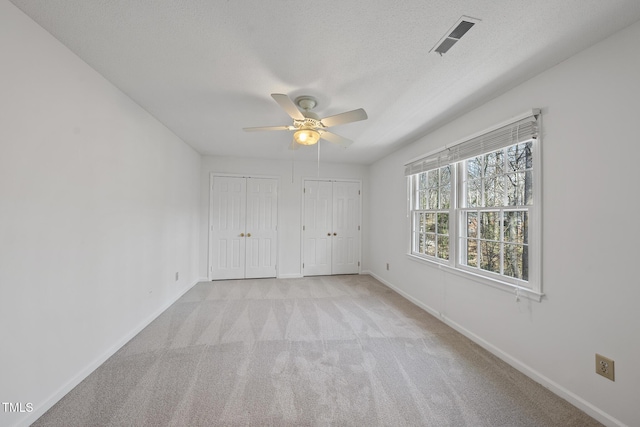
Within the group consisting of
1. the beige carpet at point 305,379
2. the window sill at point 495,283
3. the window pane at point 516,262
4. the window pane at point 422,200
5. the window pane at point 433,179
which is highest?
the window pane at point 433,179

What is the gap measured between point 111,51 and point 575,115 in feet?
10.6

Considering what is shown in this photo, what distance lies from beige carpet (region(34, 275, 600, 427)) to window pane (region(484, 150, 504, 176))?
1702mm

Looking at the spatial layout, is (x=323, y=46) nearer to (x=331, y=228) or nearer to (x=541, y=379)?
(x=541, y=379)

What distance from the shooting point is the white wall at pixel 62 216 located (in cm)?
131

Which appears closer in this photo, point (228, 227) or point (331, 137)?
point (331, 137)

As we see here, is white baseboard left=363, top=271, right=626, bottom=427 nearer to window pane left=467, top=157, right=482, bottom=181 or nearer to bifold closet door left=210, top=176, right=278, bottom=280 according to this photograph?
window pane left=467, top=157, right=482, bottom=181

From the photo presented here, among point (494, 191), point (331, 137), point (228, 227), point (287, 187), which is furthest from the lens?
point (287, 187)

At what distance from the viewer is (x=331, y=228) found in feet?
16.5

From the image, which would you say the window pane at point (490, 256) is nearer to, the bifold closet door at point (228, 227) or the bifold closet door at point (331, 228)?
the bifold closet door at point (331, 228)

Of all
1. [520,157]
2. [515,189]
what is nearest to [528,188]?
[515,189]

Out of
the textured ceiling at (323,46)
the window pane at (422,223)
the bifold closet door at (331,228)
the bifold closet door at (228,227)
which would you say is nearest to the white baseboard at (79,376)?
the bifold closet door at (228,227)

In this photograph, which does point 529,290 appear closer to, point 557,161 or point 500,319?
point 500,319

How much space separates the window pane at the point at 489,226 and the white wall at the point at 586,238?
1.48 feet

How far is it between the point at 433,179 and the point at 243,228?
11.2 feet
